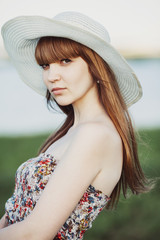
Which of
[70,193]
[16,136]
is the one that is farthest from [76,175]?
[16,136]

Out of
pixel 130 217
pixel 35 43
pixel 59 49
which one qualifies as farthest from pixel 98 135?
pixel 130 217

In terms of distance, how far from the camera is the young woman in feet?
6.59

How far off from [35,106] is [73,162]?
848 cm

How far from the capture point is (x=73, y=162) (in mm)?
2035

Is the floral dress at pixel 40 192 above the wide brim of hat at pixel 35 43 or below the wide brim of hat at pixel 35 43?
below

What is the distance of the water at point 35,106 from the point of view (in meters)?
8.28

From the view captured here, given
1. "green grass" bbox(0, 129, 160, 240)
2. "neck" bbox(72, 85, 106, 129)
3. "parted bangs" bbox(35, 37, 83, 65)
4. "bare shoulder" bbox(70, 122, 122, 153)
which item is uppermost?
"parted bangs" bbox(35, 37, 83, 65)

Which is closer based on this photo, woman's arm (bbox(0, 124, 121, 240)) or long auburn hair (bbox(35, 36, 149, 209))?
woman's arm (bbox(0, 124, 121, 240))

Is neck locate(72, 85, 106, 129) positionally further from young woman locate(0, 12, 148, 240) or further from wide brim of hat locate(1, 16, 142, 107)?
wide brim of hat locate(1, 16, 142, 107)

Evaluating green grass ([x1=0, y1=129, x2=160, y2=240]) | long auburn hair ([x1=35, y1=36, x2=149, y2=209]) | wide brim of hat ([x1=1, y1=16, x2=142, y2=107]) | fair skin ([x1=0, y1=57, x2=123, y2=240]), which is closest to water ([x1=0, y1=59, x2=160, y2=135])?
green grass ([x1=0, y1=129, x2=160, y2=240])

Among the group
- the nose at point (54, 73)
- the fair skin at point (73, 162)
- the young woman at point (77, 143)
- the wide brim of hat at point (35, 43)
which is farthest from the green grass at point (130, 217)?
the nose at point (54, 73)

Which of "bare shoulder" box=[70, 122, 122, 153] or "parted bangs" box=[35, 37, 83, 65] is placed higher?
"parted bangs" box=[35, 37, 83, 65]

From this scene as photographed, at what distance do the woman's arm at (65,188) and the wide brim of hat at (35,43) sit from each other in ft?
1.74

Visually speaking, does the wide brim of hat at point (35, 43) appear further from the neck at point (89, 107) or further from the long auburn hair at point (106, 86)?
the neck at point (89, 107)
